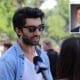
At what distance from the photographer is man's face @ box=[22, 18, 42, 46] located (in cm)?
366

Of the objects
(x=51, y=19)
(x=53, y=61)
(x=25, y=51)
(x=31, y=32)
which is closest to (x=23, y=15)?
(x=31, y=32)

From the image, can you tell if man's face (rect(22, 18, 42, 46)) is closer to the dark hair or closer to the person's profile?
the dark hair

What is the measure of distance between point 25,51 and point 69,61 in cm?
111

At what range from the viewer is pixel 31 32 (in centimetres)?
371

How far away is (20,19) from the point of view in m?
3.79

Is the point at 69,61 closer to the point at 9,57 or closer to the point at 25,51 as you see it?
the point at 9,57

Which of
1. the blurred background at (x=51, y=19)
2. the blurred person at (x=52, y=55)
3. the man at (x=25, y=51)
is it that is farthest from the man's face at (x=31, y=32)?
the blurred background at (x=51, y=19)

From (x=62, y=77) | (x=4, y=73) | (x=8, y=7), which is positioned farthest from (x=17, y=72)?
(x=8, y=7)

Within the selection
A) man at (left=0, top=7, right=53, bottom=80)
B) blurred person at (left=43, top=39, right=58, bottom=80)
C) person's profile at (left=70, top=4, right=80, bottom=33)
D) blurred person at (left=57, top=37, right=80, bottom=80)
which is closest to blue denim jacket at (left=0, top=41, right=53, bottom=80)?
man at (left=0, top=7, right=53, bottom=80)

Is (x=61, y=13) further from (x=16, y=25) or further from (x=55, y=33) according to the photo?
(x=16, y=25)

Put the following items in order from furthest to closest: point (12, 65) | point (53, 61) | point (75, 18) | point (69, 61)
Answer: point (75, 18) → point (53, 61) → point (12, 65) → point (69, 61)

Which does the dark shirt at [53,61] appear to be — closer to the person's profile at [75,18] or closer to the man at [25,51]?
the man at [25,51]

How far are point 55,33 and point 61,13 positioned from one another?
107 cm

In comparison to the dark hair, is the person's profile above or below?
below
